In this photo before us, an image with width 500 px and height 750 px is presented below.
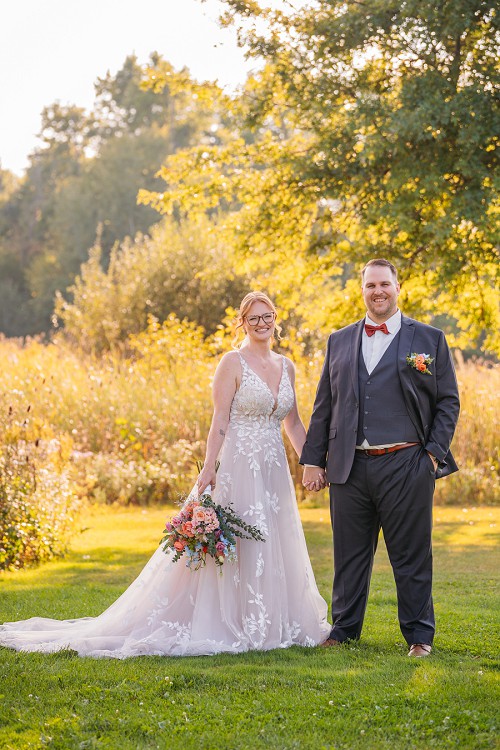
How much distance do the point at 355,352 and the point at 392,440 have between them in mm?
534

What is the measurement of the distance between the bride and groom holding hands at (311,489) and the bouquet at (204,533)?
12cm

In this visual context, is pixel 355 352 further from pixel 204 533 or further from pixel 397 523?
pixel 204 533

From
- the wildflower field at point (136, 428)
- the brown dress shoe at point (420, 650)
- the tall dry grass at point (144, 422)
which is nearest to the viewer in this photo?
the brown dress shoe at point (420, 650)

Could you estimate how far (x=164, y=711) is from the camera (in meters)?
4.11

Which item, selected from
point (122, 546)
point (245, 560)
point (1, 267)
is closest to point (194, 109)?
point (1, 267)

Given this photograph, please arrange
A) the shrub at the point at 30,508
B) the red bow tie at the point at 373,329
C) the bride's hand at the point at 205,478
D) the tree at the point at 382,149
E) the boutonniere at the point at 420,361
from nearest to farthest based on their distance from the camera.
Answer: the boutonniere at the point at 420,361, the red bow tie at the point at 373,329, the bride's hand at the point at 205,478, the shrub at the point at 30,508, the tree at the point at 382,149

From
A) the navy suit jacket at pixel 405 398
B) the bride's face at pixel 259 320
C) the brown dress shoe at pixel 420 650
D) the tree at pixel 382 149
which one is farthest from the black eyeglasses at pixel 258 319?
the tree at pixel 382 149

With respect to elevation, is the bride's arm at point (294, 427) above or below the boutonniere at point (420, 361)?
below

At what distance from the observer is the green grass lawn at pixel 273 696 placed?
Answer: 379 centimetres

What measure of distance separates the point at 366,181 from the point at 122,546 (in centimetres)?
526

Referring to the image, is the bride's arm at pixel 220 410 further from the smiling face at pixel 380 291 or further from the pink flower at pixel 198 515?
the smiling face at pixel 380 291

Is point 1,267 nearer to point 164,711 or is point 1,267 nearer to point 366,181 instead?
point 366,181

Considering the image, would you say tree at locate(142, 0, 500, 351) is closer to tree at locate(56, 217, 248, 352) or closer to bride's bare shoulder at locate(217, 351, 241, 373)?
bride's bare shoulder at locate(217, 351, 241, 373)

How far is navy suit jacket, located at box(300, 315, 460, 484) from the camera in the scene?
16.1 feet
